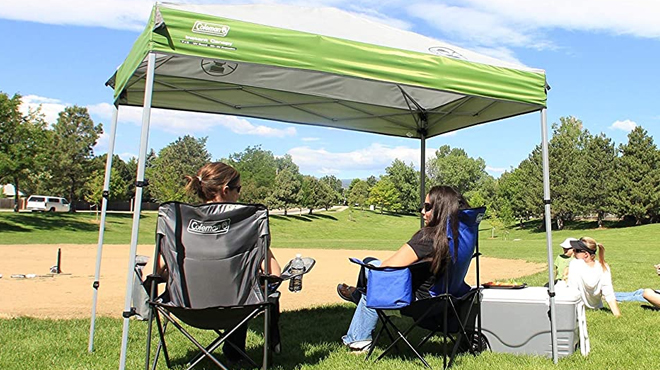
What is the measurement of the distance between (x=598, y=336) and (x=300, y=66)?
371 cm

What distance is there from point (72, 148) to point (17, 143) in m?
12.7

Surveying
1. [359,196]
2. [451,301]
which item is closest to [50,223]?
[451,301]

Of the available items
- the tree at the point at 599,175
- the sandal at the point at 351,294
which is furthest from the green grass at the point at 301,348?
the tree at the point at 599,175

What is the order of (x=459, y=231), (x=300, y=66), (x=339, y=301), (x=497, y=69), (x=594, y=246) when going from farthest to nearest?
(x=339, y=301) → (x=594, y=246) → (x=497, y=69) → (x=459, y=231) → (x=300, y=66)

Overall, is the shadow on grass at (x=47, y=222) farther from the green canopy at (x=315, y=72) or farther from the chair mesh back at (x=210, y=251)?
the chair mesh back at (x=210, y=251)

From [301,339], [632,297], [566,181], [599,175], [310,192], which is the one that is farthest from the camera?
[310,192]

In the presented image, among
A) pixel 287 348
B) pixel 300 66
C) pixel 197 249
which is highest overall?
pixel 300 66

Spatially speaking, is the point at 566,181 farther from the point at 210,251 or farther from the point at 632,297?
the point at 210,251

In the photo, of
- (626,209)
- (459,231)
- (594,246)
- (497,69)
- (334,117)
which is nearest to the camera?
(459,231)

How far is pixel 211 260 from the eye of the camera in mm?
3439

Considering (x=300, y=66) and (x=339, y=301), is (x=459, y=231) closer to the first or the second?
(x=300, y=66)

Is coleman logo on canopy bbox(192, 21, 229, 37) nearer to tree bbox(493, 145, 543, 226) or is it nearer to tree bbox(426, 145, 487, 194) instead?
tree bbox(493, 145, 543, 226)

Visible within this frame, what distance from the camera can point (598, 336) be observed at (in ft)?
16.4

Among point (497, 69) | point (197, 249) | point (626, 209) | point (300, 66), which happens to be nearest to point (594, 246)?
point (497, 69)
